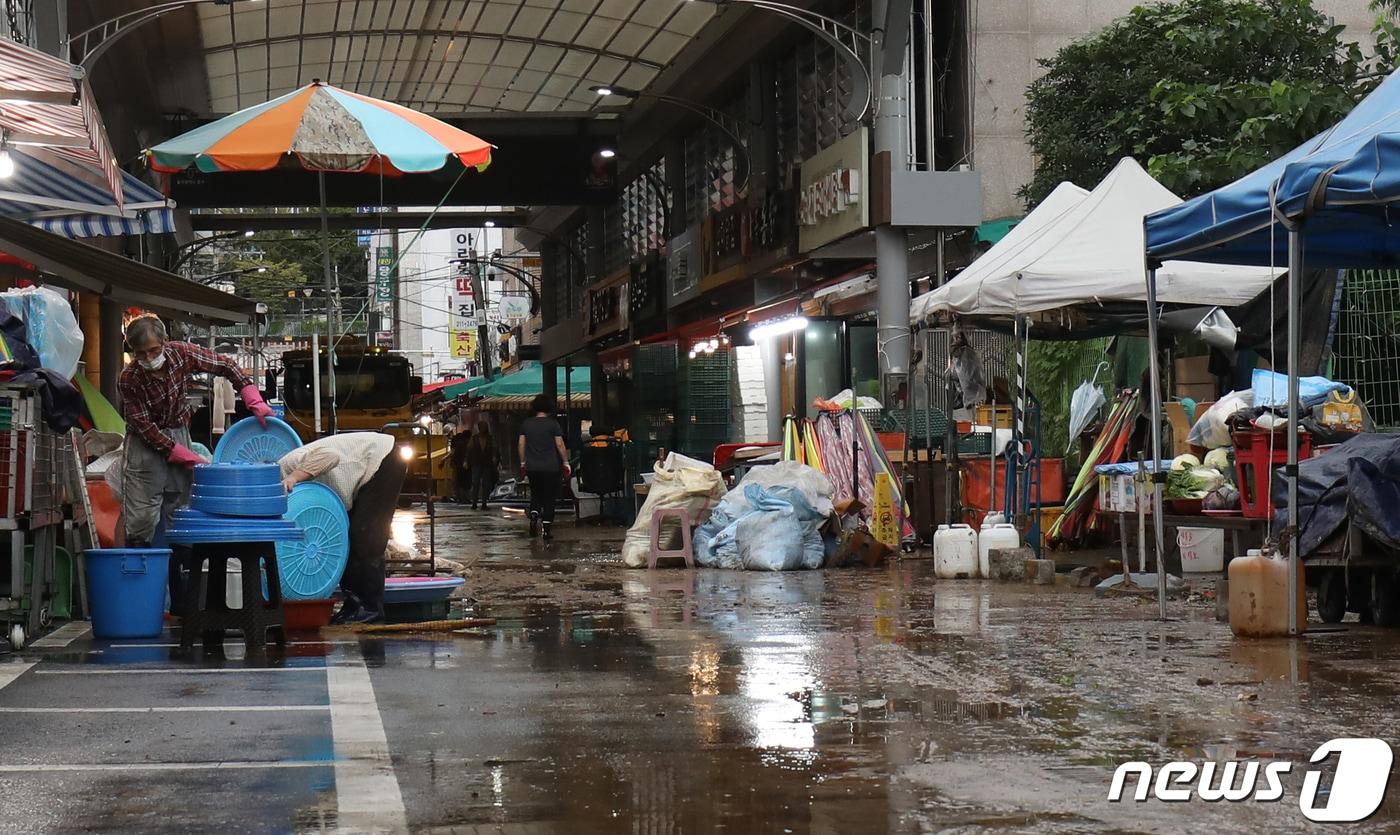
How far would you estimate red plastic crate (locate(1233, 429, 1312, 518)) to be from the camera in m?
11.1

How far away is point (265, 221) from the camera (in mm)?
44219

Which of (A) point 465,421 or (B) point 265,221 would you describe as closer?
(B) point 265,221

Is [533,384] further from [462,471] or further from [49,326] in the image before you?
[49,326]

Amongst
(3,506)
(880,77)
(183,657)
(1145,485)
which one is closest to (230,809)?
(183,657)

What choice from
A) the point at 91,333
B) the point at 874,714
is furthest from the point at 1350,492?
the point at 91,333

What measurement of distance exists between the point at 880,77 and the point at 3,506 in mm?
14592

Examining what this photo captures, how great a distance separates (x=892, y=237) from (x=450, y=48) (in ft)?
42.3

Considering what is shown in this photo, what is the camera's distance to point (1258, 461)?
11.2m

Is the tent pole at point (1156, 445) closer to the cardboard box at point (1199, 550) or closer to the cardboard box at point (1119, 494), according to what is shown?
the cardboard box at point (1119, 494)

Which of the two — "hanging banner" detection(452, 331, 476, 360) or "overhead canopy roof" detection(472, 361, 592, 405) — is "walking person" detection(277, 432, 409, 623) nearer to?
"overhead canopy roof" detection(472, 361, 592, 405)

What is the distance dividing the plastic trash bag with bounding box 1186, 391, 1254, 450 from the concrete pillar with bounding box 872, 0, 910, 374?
7.88 meters

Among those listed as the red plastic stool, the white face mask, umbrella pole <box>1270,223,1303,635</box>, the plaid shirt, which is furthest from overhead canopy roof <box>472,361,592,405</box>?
umbrella pole <box>1270,223,1303,635</box>

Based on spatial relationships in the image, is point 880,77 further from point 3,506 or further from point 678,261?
point 3,506

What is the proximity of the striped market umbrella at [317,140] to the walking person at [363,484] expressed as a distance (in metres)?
2.45
